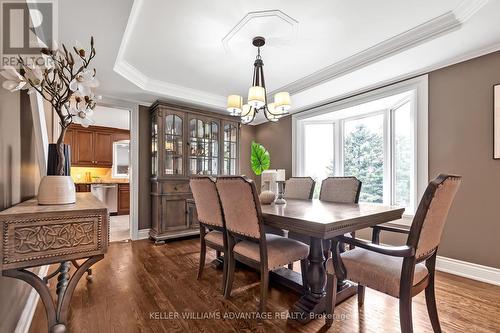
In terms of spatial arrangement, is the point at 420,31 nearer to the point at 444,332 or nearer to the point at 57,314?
the point at 444,332

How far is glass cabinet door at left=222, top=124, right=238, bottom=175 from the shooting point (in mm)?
4461

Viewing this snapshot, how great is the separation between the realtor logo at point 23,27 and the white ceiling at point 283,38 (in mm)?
121

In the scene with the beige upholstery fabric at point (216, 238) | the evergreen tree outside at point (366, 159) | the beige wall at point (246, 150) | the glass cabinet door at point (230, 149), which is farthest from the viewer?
the beige wall at point (246, 150)

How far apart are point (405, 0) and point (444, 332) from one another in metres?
2.43

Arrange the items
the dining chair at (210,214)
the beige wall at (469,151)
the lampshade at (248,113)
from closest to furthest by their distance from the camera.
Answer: the dining chair at (210,214) < the beige wall at (469,151) < the lampshade at (248,113)

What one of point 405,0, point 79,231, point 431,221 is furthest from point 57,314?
point 405,0

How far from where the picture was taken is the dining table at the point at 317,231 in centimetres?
139

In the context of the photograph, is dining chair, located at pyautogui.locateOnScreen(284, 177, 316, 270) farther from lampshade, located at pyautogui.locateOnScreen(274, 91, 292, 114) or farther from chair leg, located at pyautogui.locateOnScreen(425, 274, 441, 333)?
chair leg, located at pyautogui.locateOnScreen(425, 274, 441, 333)

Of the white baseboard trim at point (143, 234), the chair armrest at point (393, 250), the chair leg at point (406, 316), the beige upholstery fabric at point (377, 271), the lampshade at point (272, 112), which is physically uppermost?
the lampshade at point (272, 112)

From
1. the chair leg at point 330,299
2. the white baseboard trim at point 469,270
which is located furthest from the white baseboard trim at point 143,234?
the white baseboard trim at point 469,270

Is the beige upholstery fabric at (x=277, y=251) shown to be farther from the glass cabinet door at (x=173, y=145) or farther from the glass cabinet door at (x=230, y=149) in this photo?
the glass cabinet door at (x=230, y=149)

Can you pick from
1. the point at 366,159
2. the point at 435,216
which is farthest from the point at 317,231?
the point at 366,159

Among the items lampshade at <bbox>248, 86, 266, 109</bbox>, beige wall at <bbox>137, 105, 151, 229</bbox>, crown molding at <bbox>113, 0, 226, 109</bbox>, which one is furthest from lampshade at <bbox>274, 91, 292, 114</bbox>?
beige wall at <bbox>137, 105, 151, 229</bbox>

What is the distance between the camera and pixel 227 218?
1903mm
